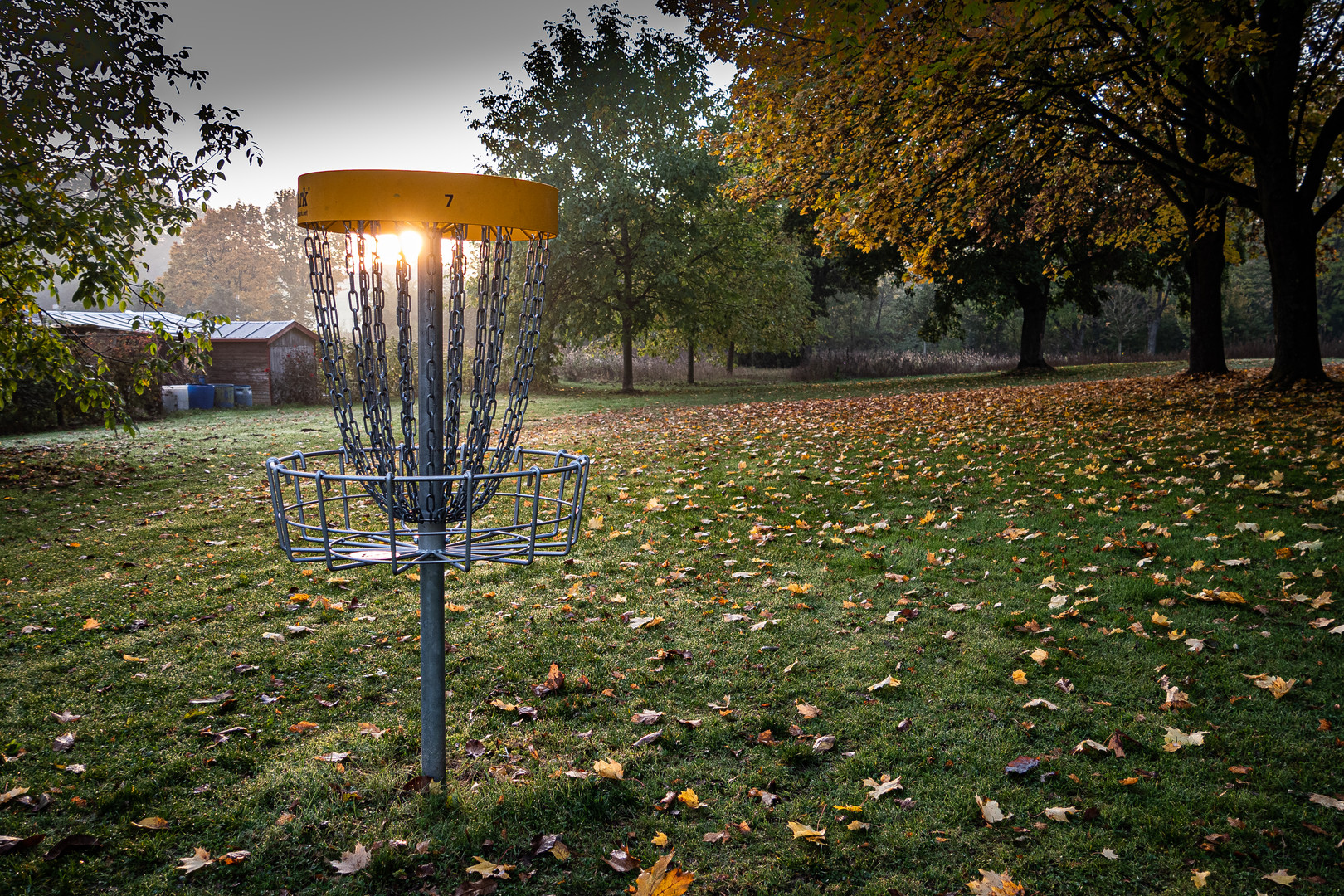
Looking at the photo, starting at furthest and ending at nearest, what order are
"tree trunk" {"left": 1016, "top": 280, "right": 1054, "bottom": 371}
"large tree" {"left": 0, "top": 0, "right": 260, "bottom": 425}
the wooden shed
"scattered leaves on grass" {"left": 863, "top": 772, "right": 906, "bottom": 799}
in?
the wooden shed, "tree trunk" {"left": 1016, "top": 280, "right": 1054, "bottom": 371}, "large tree" {"left": 0, "top": 0, "right": 260, "bottom": 425}, "scattered leaves on grass" {"left": 863, "top": 772, "right": 906, "bottom": 799}

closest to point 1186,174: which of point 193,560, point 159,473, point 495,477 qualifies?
point 495,477

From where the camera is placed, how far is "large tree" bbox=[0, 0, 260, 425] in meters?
8.25

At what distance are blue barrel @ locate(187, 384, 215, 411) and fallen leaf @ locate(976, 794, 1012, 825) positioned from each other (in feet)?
86.4

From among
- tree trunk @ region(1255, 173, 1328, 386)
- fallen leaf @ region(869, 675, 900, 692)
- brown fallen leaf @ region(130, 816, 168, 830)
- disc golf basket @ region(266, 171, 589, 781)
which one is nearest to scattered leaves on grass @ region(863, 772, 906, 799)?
fallen leaf @ region(869, 675, 900, 692)

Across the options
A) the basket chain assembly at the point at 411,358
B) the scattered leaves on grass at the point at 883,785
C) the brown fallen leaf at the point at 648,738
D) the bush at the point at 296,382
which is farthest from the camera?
the bush at the point at 296,382

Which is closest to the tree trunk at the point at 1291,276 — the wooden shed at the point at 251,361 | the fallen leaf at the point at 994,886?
the fallen leaf at the point at 994,886

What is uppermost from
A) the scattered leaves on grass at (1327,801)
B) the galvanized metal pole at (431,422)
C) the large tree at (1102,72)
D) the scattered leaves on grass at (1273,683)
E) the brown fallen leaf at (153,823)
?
the large tree at (1102,72)

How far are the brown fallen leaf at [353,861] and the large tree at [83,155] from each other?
8.02m

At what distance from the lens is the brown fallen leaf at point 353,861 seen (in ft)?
8.54

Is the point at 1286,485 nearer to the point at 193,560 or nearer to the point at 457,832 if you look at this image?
the point at 457,832

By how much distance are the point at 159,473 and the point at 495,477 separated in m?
10.6

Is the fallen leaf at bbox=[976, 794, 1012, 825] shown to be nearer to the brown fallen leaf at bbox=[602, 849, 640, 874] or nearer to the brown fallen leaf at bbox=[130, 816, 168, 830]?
the brown fallen leaf at bbox=[602, 849, 640, 874]

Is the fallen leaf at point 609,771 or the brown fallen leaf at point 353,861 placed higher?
the fallen leaf at point 609,771

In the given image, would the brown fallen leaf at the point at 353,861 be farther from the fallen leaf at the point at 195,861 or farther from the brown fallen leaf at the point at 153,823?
the brown fallen leaf at the point at 153,823
